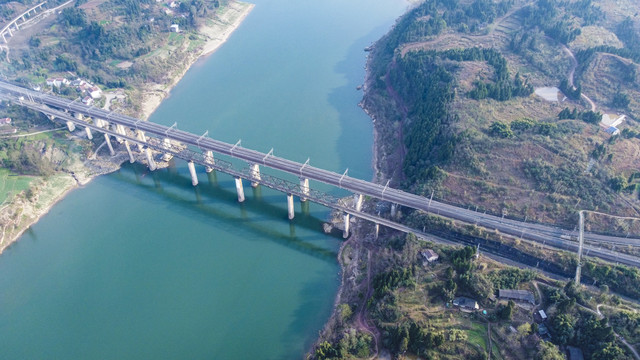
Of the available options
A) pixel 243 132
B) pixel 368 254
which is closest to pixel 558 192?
pixel 368 254

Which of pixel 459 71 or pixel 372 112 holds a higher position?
pixel 459 71

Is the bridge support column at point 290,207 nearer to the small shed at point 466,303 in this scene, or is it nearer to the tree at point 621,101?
the small shed at point 466,303

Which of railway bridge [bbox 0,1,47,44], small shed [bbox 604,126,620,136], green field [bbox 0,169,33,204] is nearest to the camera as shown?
green field [bbox 0,169,33,204]

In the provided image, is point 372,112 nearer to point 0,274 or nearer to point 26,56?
point 0,274

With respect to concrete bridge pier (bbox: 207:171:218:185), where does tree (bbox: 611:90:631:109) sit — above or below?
above

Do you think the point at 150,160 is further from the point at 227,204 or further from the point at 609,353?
the point at 609,353

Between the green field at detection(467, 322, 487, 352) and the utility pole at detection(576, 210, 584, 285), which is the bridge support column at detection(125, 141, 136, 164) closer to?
the green field at detection(467, 322, 487, 352)

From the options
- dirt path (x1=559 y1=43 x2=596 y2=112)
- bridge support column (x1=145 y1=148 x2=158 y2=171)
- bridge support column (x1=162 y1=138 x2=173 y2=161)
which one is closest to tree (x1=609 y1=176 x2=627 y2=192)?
dirt path (x1=559 y1=43 x2=596 y2=112)
